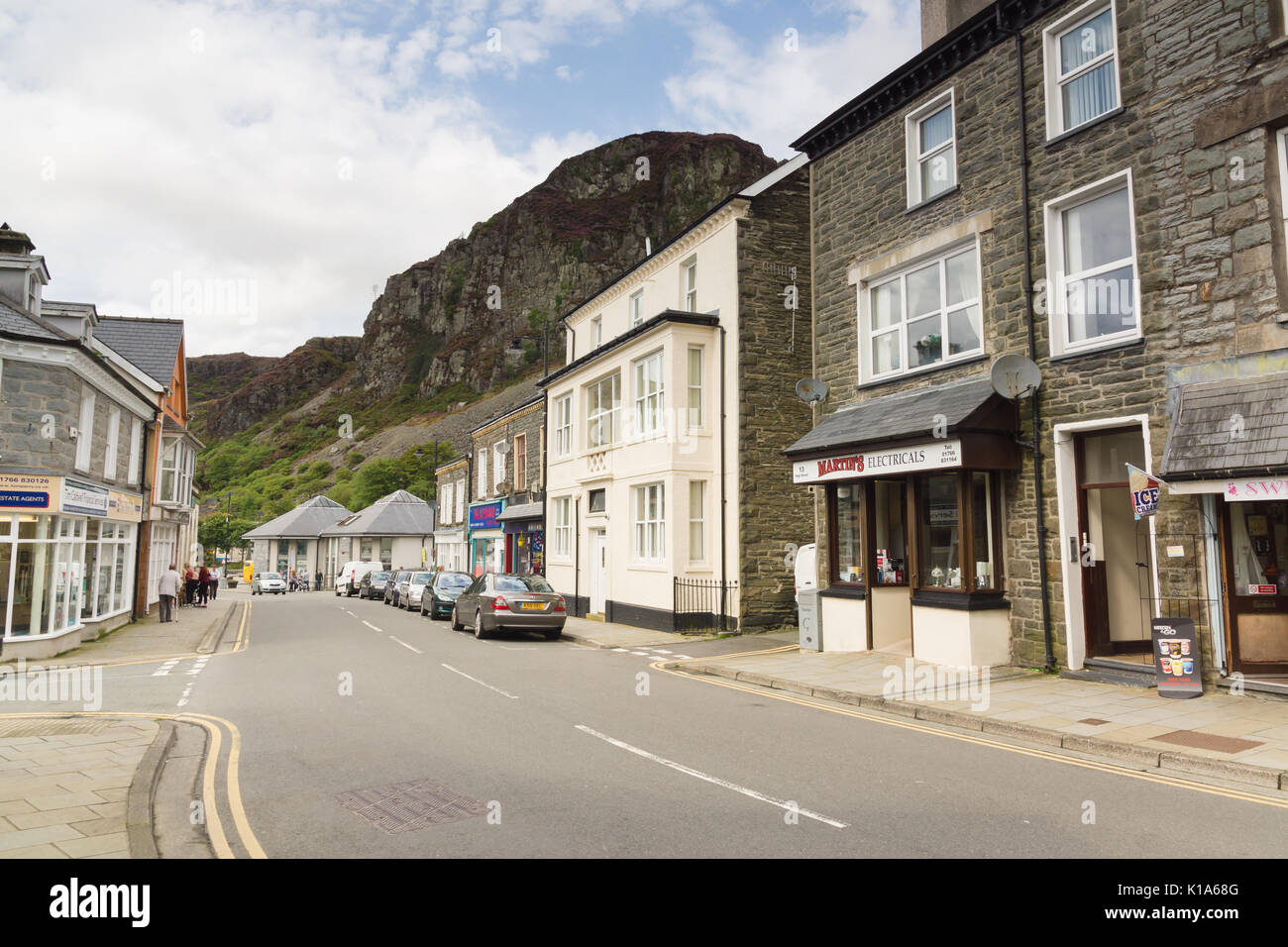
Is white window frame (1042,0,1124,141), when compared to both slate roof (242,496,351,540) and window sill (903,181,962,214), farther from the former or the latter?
slate roof (242,496,351,540)

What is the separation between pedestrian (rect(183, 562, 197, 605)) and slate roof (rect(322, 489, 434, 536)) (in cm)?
2407

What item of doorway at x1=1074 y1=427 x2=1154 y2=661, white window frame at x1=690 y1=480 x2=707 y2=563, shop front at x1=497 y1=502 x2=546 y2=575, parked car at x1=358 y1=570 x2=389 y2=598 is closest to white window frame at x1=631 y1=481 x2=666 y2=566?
white window frame at x1=690 y1=480 x2=707 y2=563

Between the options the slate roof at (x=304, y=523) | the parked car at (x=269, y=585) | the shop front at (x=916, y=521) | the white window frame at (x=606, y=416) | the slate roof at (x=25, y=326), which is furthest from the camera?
the slate roof at (x=304, y=523)

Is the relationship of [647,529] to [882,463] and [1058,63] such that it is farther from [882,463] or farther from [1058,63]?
[1058,63]

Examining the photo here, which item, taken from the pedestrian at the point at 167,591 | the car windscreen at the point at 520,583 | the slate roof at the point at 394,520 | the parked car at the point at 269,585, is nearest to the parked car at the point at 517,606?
the car windscreen at the point at 520,583

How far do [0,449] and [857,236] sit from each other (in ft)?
53.1

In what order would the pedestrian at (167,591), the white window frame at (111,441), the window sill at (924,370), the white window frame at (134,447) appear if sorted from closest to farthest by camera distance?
the window sill at (924,370), the white window frame at (111,441), the white window frame at (134,447), the pedestrian at (167,591)

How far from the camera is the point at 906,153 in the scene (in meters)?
14.8

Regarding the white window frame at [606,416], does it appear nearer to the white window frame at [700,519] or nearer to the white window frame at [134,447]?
the white window frame at [700,519]

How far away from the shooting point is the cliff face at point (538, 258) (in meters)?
128

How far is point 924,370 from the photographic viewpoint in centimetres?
1415

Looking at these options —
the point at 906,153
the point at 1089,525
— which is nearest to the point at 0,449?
the point at 906,153

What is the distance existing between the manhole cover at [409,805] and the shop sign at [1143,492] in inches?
339

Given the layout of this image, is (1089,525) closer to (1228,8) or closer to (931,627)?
(931,627)
